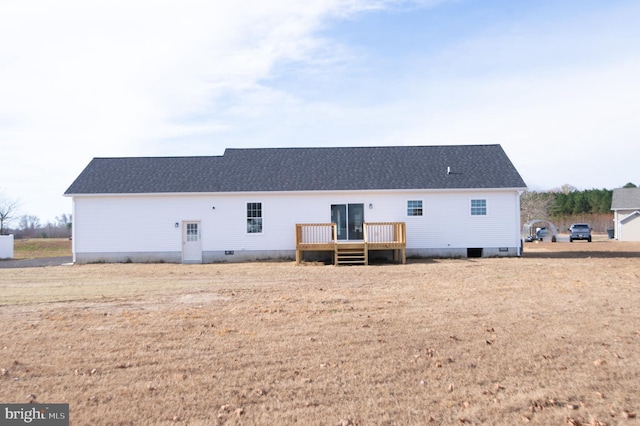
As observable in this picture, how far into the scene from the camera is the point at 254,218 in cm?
2461

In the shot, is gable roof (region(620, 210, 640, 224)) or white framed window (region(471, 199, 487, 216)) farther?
gable roof (region(620, 210, 640, 224))

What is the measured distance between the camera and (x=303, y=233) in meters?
23.7

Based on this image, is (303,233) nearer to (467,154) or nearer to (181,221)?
(181,221)

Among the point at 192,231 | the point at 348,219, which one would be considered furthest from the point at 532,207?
the point at 192,231

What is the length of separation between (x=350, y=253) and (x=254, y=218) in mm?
4663

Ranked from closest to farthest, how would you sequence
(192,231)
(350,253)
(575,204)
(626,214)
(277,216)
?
(350,253) → (277,216) → (192,231) → (626,214) → (575,204)

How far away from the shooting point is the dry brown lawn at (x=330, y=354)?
554 centimetres

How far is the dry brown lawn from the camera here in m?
5.54

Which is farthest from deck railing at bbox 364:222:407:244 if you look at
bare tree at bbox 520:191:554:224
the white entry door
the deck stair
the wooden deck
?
bare tree at bbox 520:191:554:224

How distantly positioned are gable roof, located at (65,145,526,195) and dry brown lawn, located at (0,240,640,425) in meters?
11.0

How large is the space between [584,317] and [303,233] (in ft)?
48.8

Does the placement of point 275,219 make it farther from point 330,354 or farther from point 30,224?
point 30,224

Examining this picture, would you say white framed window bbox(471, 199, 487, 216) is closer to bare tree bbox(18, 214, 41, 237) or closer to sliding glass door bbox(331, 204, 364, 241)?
sliding glass door bbox(331, 204, 364, 241)

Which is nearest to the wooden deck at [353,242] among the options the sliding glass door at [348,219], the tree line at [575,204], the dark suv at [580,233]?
the sliding glass door at [348,219]
